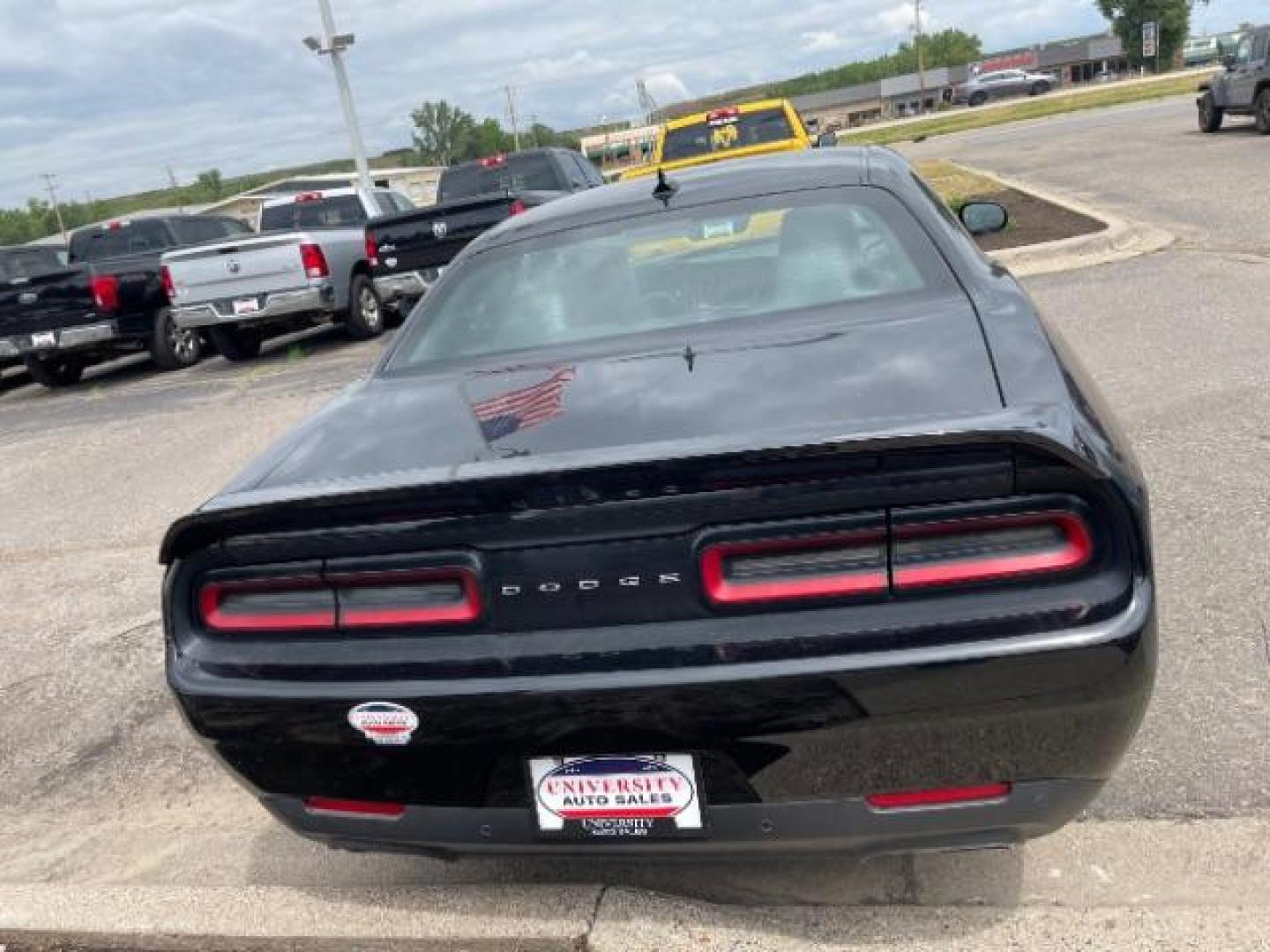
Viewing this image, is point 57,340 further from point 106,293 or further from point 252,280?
point 252,280

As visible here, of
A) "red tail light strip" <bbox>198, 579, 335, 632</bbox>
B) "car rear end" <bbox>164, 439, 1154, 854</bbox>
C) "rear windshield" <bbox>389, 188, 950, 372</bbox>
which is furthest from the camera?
"rear windshield" <bbox>389, 188, 950, 372</bbox>

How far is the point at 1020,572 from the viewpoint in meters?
2.02

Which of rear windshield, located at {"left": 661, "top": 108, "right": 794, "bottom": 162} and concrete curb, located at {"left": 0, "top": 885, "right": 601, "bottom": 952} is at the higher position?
rear windshield, located at {"left": 661, "top": 108, "right": 794, "bottom": 162}

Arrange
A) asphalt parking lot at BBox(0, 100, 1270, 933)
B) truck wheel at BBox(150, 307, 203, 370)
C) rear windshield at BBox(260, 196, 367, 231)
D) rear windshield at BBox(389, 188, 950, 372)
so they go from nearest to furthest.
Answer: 1. asphalt parking lot at BBox(0, 100, 1270, 933)
2. rear windshield at BBox(389, 188, 950, 372)
3. truck wheel at BBox(150, 307, 203, 370)
4. rear windshield at BBox(260, 196, 367, 231)

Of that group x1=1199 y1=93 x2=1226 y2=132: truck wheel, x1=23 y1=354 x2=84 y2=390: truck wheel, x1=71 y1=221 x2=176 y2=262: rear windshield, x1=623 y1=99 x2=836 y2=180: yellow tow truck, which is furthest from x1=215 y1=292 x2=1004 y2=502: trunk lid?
x1=1199 y1=93 x2=1226 y2=132: truck wheel

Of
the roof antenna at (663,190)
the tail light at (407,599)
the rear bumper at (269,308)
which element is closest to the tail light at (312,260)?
the rear bumper at (269,308)

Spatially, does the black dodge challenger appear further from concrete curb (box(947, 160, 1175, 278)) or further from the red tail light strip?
concrete curb (box(947, 160, 1175, 278))

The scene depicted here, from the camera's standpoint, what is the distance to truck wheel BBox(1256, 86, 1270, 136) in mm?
19438

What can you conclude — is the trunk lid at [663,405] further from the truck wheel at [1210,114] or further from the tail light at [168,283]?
the truck wheel at [1210,114]

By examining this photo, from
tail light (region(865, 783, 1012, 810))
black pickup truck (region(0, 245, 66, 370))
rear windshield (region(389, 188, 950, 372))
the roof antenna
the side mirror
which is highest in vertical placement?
the roof antenna

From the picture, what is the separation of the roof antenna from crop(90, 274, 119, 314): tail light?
10741 mm

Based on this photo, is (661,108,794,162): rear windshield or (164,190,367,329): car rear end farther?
(661,108,794,162): rear windshield

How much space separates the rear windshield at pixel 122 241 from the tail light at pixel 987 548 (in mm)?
14416

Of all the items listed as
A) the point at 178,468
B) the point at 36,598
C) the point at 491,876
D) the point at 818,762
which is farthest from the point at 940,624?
the point at 178,468
